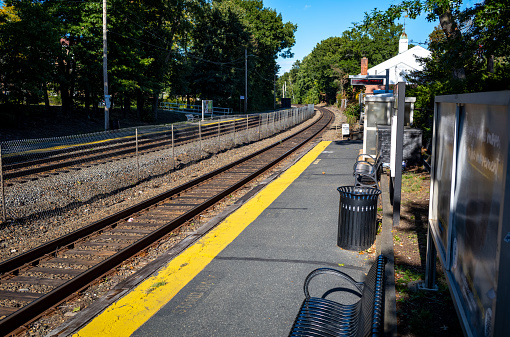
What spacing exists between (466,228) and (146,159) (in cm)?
1279

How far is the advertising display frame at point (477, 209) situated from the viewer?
1937 millimetres

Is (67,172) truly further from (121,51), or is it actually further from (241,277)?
(121,51)

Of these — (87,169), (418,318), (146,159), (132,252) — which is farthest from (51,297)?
(146,159)

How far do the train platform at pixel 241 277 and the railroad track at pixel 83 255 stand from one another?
0.78 meters

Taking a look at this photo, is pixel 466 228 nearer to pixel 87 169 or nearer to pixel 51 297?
pixel 51 297

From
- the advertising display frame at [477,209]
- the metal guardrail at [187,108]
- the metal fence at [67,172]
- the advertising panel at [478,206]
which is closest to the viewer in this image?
the advertising display frame at [477,209]

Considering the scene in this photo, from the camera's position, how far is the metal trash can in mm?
6488

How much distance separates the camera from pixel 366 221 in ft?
21.6

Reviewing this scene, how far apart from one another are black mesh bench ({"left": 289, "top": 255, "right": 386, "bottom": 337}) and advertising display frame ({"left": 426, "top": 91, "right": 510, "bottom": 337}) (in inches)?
20.9

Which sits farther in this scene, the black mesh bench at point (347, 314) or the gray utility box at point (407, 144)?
the gray utility box at point (407, 144)

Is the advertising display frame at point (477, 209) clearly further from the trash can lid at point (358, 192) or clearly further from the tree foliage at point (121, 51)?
the tree foliage at point (121, 51)

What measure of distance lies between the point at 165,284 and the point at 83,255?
6.41ft

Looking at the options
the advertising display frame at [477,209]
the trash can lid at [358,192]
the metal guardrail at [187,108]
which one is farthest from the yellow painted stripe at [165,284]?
the metal guardrail at [187,108]

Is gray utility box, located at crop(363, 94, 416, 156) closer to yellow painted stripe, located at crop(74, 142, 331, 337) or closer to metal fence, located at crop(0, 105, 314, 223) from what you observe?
metal fence, located at crop(0, 105, 314, 223)
